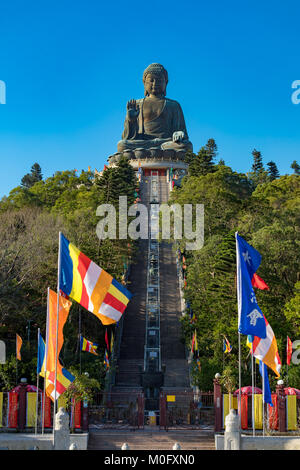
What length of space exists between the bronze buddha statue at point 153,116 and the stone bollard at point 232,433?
170 ft

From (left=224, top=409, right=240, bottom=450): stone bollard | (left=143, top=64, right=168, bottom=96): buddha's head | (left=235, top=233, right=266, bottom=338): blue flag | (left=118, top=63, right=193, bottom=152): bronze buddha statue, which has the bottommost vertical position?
(left=224, top=409, right=240, bottom=450): stone bollard

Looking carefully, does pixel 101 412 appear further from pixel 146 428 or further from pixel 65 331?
pixel 65 331

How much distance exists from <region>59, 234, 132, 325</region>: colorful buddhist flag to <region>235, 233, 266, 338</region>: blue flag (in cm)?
324

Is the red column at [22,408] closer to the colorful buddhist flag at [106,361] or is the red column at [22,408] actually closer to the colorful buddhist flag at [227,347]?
the colorful buddhist flag at [106,361]

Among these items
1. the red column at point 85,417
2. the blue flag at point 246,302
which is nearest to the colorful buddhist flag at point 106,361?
the red column at point 85,417

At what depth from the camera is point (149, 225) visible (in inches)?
1940

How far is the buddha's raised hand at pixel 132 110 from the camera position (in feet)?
222

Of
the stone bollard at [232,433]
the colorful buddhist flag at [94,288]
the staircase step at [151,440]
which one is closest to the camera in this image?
the colorful buddhist flag at [94,288]

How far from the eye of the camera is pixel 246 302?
1730 centimetres

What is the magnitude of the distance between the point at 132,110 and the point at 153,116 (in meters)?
2.41

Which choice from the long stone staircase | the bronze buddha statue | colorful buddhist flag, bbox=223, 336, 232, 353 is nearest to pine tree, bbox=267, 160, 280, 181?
the bronze buddha statue

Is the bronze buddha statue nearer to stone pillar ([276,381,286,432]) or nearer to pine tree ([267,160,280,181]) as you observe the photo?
pine tree ([267,160,280,181])

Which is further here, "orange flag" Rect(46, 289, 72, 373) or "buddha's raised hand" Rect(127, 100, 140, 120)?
"buddha's raised hand" Rect(127, 100, 140, 120)

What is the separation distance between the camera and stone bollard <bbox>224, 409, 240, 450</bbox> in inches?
687
